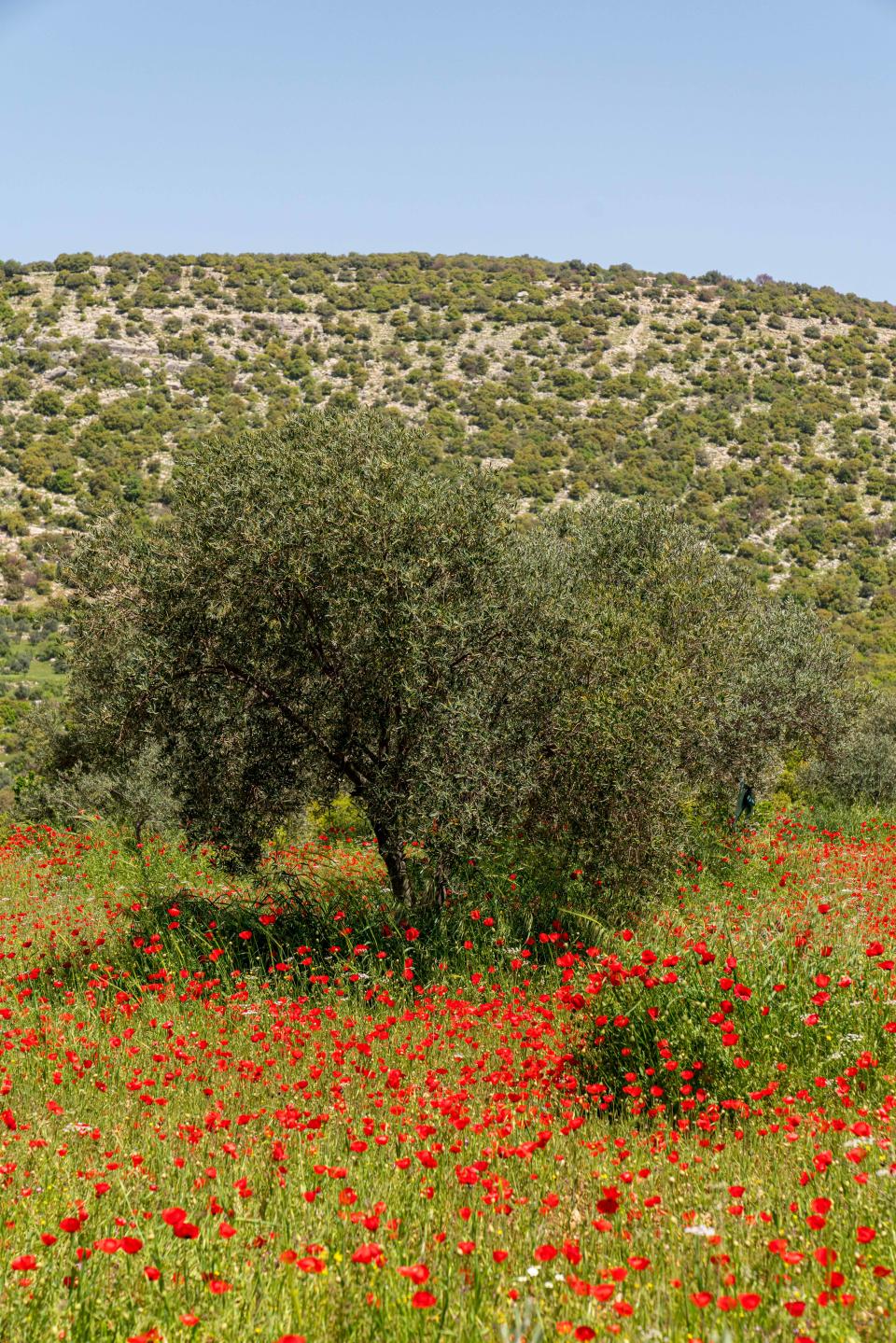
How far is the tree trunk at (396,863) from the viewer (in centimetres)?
1244

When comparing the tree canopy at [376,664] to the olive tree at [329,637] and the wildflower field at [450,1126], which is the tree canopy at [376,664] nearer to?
the olive tree at [329,637]

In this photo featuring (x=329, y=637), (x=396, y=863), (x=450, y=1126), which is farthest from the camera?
(x=396, y=863)

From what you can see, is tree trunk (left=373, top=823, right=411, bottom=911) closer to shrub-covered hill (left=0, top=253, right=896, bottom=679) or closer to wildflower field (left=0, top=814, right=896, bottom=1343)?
wildflower field (left=0, top=814, right=896, bottom=1343)

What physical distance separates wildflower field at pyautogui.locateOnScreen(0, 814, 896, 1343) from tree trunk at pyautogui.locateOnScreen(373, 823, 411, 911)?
0.70m

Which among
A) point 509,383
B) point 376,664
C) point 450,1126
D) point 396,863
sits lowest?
point 396,863

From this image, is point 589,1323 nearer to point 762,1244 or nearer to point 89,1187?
point 762,1244

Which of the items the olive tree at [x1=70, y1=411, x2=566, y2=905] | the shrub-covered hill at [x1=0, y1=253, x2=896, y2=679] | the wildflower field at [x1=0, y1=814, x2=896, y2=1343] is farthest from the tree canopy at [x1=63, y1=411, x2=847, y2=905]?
the shrub-covered hill at [x1=0, y1=253, x2=896, y2=679]

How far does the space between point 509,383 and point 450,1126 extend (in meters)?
79.4

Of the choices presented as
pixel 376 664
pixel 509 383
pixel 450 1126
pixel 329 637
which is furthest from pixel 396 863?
pixel 509 383

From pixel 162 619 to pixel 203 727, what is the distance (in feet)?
4.77

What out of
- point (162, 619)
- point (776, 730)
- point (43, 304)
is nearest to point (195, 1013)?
point (162, 619)

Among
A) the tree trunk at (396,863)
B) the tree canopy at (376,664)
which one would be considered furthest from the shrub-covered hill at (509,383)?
the tree trunk at (396,863)

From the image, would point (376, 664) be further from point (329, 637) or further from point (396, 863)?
point (396, 863)

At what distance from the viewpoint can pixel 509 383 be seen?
265 feet
